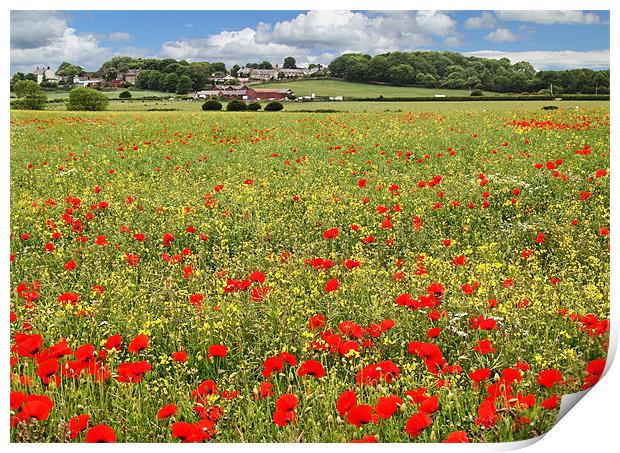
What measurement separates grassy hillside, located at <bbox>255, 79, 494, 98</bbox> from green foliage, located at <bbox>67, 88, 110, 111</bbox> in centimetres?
100

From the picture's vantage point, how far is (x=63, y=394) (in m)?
2.35

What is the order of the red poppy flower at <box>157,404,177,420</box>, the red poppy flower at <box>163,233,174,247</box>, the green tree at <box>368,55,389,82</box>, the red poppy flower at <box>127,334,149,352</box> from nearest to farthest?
the red poppy flower at <box>157,404,177,420</box> < the red poppy flower at <box>127,334,149,352</box> < the red poppy flower at <box>163,233,174,247</box> < the green tree at <box>368,55,389,82</box>

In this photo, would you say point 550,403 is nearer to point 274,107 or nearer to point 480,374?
point 480,374

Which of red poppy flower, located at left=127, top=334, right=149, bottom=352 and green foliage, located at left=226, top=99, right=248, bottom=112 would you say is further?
green foliage, located at left=226, top=99, right=248, bottom=112

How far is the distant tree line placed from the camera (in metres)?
3.82

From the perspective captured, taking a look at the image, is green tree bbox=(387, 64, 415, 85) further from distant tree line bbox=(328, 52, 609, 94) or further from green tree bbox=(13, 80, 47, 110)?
green tree bbox=(13, 80, 47, 110)

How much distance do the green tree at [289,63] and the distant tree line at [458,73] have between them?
236mm

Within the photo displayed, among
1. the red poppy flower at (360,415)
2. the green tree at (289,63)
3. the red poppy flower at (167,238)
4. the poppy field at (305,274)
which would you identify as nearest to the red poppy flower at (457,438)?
the poppy field at (305,274)

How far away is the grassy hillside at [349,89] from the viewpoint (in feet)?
13.0

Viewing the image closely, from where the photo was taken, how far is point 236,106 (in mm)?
4195

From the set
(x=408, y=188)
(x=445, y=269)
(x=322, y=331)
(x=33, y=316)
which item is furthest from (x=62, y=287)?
(x=408, y=188)

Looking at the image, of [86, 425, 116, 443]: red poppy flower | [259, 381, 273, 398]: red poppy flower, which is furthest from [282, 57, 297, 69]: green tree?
[86, 425, 116, 443]: red poppy flower

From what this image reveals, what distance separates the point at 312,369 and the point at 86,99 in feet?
8.33

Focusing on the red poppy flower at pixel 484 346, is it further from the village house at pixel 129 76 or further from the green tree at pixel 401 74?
the village house at pixel 129 76
